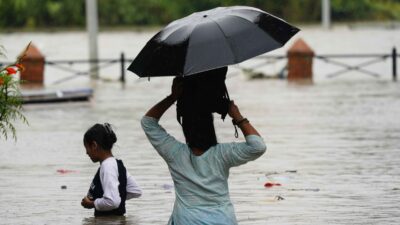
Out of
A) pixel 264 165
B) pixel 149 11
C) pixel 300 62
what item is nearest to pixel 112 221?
pixel 264 165

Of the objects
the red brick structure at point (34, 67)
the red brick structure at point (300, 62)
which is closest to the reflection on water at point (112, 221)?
the red brick structure at point (34, 67)

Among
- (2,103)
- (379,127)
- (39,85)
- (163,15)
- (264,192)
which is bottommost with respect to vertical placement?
(163,15)

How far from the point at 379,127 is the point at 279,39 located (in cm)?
1229

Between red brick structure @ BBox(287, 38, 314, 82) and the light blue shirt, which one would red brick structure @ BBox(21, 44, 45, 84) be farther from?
the light blue shirt

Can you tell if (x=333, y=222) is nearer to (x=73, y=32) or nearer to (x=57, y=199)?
(x=57, y=199)

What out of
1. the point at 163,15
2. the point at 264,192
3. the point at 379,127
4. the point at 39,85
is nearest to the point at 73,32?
the point at 163,15

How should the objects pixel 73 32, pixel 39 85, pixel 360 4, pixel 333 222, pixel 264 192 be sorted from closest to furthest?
pixel 333 222 < pixel 264 192 < pixel 39 85 < pixel 73 32 < pixel 360 4

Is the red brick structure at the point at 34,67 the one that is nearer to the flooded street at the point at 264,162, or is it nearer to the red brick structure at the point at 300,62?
the flooded street at the point at 264,162

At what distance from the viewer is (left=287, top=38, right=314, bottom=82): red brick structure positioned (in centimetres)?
3588

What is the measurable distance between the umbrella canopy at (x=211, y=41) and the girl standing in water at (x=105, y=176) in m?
1.79

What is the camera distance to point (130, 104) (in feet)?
89.0

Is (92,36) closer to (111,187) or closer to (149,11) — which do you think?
(111,187)

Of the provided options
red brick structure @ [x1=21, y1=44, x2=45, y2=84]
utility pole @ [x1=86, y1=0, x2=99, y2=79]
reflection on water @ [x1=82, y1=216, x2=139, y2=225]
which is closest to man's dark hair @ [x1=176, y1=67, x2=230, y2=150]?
reflection on water @ [x1=82, y1=216, x2=139, y2=225]

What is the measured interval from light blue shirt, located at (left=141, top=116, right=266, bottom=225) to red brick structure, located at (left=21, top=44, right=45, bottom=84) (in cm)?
2756
